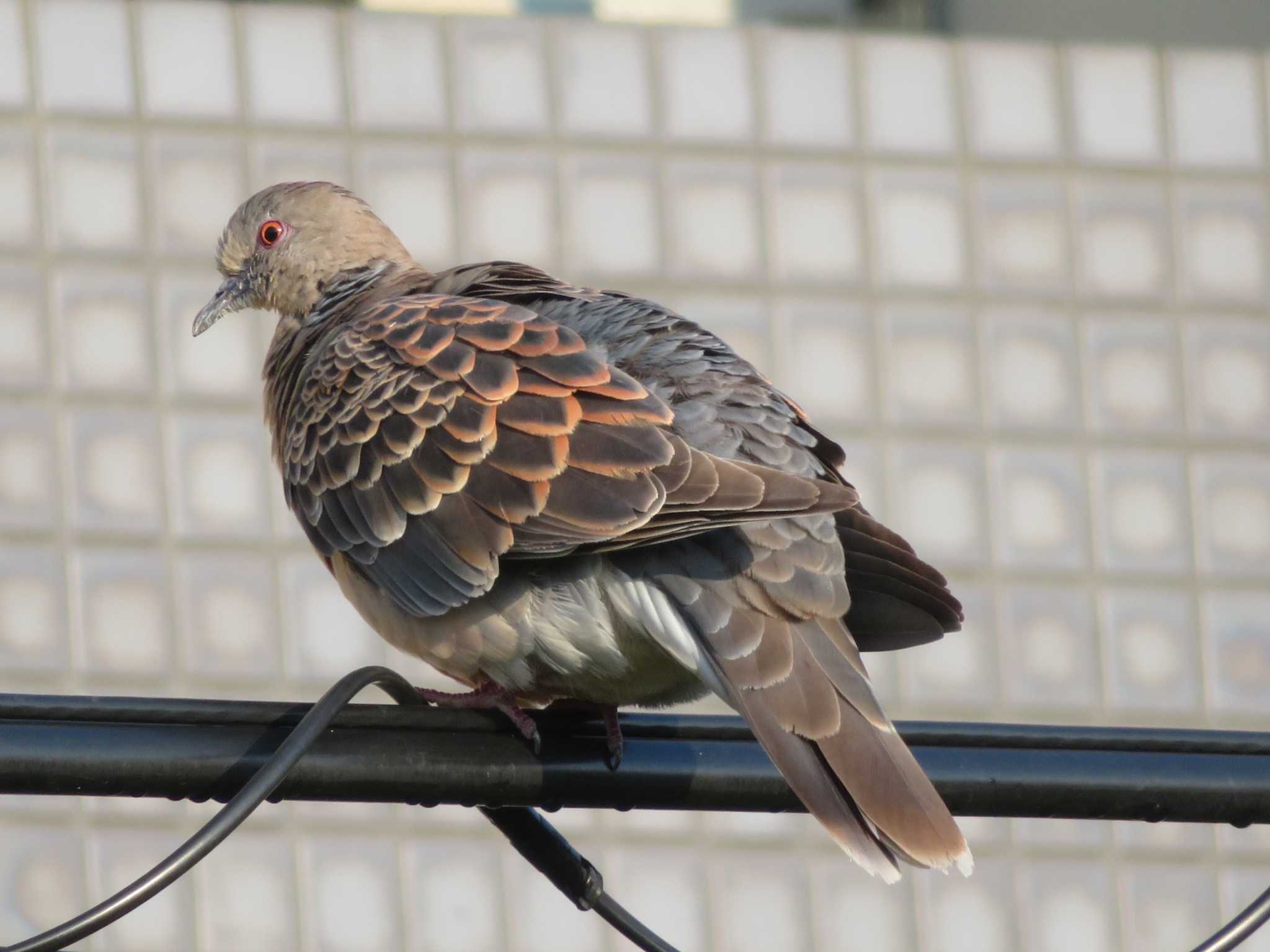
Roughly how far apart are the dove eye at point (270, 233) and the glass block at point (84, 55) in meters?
0.70

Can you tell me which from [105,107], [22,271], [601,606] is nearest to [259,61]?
[105,107]

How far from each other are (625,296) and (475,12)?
1718mm

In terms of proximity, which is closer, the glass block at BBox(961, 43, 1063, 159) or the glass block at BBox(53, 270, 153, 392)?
the glass block at BBox(53, 270, 153, 392)

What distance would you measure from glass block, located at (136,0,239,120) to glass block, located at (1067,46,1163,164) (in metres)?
1.76

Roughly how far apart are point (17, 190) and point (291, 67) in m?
0.57

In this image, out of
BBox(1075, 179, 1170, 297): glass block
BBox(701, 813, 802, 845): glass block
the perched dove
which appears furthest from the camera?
BBox(1075, 179, 1170, 297): glass block

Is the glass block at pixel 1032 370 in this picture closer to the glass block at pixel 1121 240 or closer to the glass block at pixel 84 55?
the glass block at pixel 1121 240

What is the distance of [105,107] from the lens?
3918mm

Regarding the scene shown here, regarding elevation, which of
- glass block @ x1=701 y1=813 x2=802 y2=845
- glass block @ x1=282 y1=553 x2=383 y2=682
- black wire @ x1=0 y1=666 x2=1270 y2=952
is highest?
glass block @ x1=282 y1=553 x2=383 y2=682

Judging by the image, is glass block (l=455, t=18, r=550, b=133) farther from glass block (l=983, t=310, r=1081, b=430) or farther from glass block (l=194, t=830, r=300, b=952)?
glass block (l=194, t=830, r=300, b=952)

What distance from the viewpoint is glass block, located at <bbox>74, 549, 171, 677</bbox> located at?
3.84 meters

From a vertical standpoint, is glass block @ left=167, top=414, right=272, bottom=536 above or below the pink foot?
above

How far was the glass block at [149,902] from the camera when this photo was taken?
3.80 meters

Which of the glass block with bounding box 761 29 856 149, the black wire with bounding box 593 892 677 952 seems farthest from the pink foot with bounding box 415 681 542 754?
the glass block with bounding box 761 29 856 149
